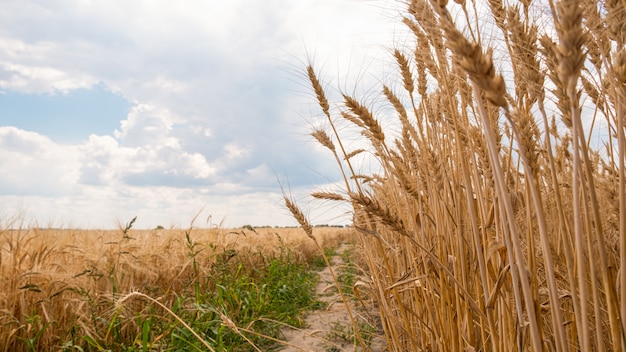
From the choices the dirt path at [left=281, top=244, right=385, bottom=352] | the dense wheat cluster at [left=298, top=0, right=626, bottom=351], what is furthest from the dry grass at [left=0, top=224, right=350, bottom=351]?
the dense wheat cluster at [left=298, top=0, right=626, bottom=351]

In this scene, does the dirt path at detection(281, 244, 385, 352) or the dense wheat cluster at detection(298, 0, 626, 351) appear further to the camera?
the dirt path at detection(281, 244, 385, 352)

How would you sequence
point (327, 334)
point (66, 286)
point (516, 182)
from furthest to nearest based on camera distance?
point (327, 334) < point (66, 286) < point (516, 182)

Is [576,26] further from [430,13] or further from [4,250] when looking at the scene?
[4,250]

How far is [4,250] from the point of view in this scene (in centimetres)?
302

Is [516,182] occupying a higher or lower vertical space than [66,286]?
higher

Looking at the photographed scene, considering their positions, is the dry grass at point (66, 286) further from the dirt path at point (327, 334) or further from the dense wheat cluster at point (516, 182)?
the dense wheat cluster at point (516, 182)

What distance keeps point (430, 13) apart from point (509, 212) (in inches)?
31.5

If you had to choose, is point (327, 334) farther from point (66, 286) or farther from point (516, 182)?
point (516, 182)

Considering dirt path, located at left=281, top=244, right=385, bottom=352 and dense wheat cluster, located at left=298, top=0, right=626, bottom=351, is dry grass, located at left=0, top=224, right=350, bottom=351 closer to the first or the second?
dirt path, located at left=281, top=244, right=385, bottom=352

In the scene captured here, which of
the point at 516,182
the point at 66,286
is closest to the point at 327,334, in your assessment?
the point at 66,286

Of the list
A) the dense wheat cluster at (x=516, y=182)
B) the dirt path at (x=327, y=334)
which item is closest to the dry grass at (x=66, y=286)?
the dirt path at (x=327, y=334)

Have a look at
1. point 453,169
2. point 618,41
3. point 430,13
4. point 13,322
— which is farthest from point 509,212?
point 13,322

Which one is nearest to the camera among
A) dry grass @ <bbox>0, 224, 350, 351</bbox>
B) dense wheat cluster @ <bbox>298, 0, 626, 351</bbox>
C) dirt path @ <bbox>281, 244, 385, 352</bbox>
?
dense wheat cluster @ <bbox>298, 0, 626, 351</bbox>

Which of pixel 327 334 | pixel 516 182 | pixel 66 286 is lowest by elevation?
pixel 327 334
